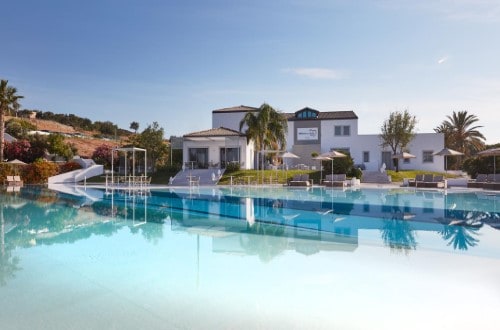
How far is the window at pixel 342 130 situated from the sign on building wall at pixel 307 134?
6.83 feet

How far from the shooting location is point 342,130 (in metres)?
39.2

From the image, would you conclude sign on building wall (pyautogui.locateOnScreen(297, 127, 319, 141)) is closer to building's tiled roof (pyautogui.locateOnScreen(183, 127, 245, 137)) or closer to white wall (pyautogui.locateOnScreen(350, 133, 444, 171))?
white wall (pyautogui.locateOnScreen(350, 133, 444, 171))

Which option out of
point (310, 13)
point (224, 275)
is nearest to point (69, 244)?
point (224, 275)

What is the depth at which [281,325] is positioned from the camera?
164 inches

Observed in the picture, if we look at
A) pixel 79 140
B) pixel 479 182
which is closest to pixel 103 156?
pixel 79 140

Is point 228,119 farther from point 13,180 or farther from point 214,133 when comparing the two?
point 13,180

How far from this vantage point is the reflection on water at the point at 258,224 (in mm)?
8195

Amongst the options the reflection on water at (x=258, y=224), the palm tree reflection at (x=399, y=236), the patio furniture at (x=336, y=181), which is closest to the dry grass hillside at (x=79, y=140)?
the patio furniture at (x=336, y=181)

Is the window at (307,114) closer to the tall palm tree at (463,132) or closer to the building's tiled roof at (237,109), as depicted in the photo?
the building's tiled roof at (237,109)

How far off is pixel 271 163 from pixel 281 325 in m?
33.5

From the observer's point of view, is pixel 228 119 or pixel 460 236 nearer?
pixel 460 236

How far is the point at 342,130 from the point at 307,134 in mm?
3671

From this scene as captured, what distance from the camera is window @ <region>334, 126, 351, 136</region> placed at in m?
39.1

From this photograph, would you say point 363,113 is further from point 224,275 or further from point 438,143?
point 224,275
